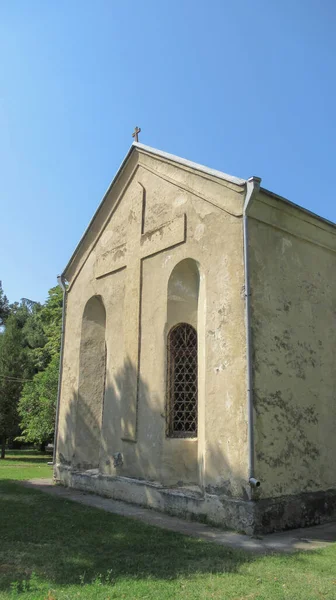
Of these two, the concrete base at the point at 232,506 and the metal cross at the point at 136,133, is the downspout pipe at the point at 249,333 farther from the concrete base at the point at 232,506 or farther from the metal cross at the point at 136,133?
the metal cross at the point at 136,133

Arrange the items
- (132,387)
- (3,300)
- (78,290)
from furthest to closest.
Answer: (3,300)
(78,290)
(132,387)

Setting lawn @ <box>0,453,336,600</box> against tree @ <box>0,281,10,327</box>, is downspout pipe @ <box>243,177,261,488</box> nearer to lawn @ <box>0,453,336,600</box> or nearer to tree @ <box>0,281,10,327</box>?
lawn @ <box>0,453,336,600</box>

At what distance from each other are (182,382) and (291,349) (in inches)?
96.4

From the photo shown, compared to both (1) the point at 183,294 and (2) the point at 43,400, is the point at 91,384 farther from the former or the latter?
(2) the point at 43,400

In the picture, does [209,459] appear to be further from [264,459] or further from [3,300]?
[3,300]

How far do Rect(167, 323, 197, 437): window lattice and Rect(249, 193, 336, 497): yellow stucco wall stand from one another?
6.59ft

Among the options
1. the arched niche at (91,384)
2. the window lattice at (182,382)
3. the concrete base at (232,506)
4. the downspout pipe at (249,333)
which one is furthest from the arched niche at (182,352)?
the arched niche at (91,384)

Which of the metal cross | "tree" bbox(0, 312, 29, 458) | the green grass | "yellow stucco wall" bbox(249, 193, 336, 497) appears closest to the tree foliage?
"tree" bbox(0, 312, 29, 458)

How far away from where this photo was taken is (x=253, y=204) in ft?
28.7

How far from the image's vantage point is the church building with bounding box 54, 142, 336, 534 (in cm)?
796

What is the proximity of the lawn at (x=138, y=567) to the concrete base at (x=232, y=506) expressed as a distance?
98 cm

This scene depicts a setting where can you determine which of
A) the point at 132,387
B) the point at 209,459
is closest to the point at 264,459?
the point at 209,459

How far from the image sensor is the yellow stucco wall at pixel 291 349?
26.2ft

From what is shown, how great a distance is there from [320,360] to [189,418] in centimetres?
294
